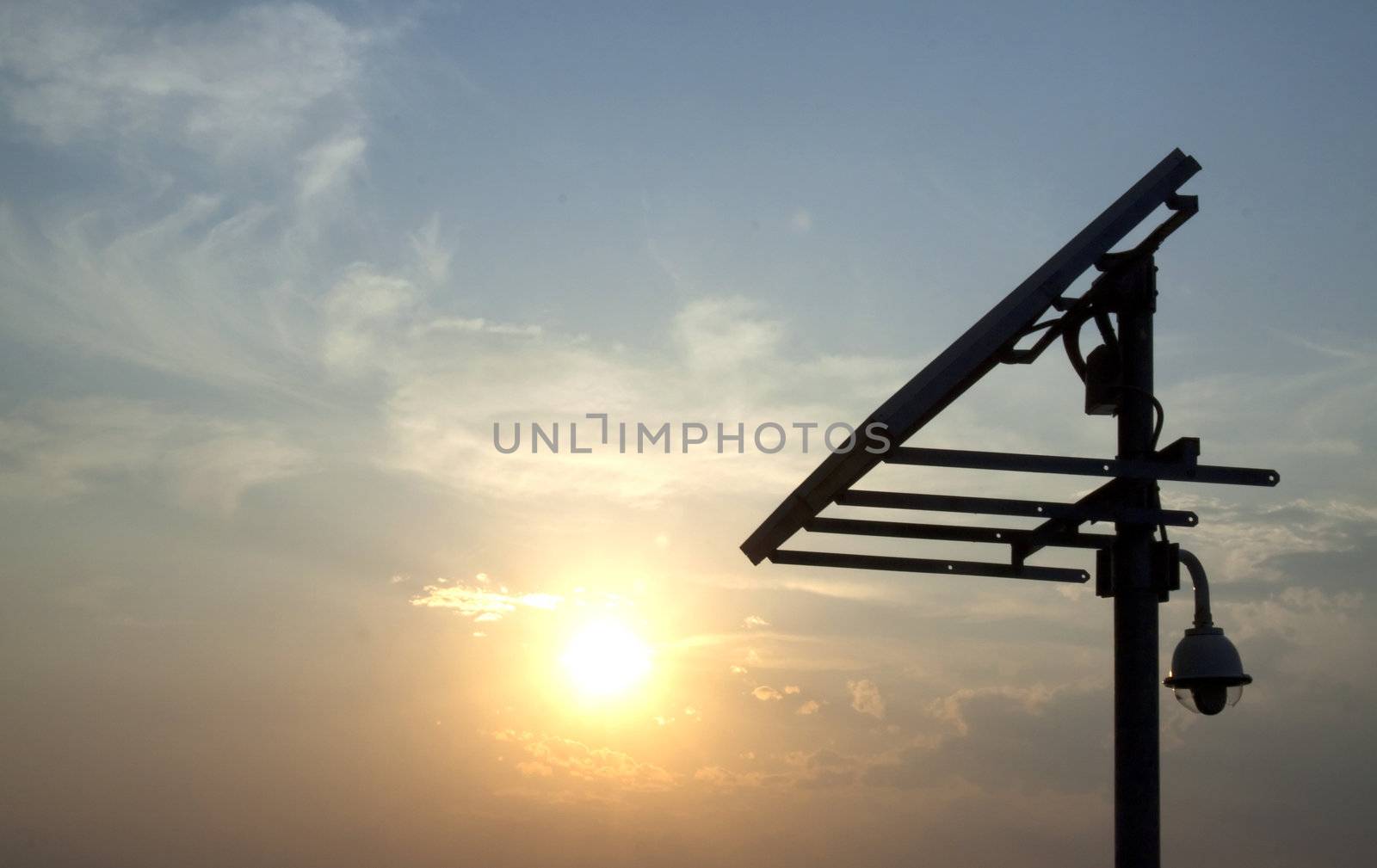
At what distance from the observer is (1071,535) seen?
8203 mm

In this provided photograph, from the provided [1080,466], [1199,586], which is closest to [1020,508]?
[1080,466]

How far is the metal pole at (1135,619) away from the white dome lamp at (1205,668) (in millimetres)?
412

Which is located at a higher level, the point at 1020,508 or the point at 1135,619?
the point at 1020,508

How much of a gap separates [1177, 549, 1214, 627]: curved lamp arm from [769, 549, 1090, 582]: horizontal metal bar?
2.78 feet

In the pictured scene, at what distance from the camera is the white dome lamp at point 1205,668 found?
7.95 metres

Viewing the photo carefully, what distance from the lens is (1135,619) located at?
7684 mm

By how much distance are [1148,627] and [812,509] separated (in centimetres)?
201

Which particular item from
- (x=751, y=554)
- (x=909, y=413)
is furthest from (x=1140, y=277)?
(x=751, y=554)

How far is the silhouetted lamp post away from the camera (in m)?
7.37

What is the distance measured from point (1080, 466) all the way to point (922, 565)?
57.1 inches

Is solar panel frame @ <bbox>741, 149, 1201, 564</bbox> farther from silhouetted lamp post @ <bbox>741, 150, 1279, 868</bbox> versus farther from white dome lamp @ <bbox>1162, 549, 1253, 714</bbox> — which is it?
white dome lamp @ <bbox>1162, 549, 1253, 714</bbox>

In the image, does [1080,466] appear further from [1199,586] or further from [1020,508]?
[1199,586]

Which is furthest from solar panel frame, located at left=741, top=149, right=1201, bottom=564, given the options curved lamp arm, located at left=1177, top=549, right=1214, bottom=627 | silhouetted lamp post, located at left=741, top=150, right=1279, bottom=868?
curved lamp arm, located at left=1177, top=549, right=1214, bottom=627

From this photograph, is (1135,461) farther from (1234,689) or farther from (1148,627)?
(1234,689)
